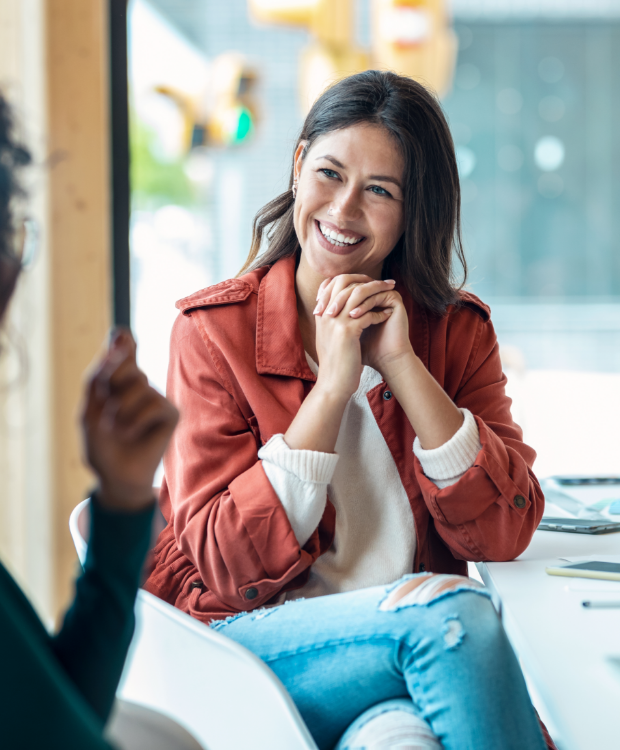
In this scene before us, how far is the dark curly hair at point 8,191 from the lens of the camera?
0.56 m

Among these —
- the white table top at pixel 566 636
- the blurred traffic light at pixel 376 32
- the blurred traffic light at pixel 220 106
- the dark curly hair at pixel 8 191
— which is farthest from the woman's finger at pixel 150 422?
the blurred traffic light at pixel 220 106

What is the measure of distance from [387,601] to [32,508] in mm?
2009

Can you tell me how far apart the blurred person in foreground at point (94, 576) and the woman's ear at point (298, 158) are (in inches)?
34.2

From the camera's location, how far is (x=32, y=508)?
2688 mm

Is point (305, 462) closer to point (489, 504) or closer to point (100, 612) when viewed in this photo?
point (489, 504)

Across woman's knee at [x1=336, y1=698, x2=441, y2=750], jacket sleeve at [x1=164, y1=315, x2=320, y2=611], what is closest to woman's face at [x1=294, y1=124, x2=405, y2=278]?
jacket sleeve at [x1=164, y1=315, x2=320, y2=611]

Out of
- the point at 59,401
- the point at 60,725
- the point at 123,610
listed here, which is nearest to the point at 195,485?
the point at 123,610

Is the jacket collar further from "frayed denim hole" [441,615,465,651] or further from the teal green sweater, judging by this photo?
the teal green sweater

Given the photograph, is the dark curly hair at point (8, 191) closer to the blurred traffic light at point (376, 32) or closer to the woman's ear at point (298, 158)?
the woman's ear at point (298, 158)

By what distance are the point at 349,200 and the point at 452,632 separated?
705 mm

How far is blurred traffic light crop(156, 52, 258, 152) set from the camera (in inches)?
178

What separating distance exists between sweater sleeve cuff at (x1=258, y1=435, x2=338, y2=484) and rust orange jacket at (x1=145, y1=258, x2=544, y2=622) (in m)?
0.04

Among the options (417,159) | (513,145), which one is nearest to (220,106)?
(513,145)

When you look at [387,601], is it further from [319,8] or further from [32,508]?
[319,8]
